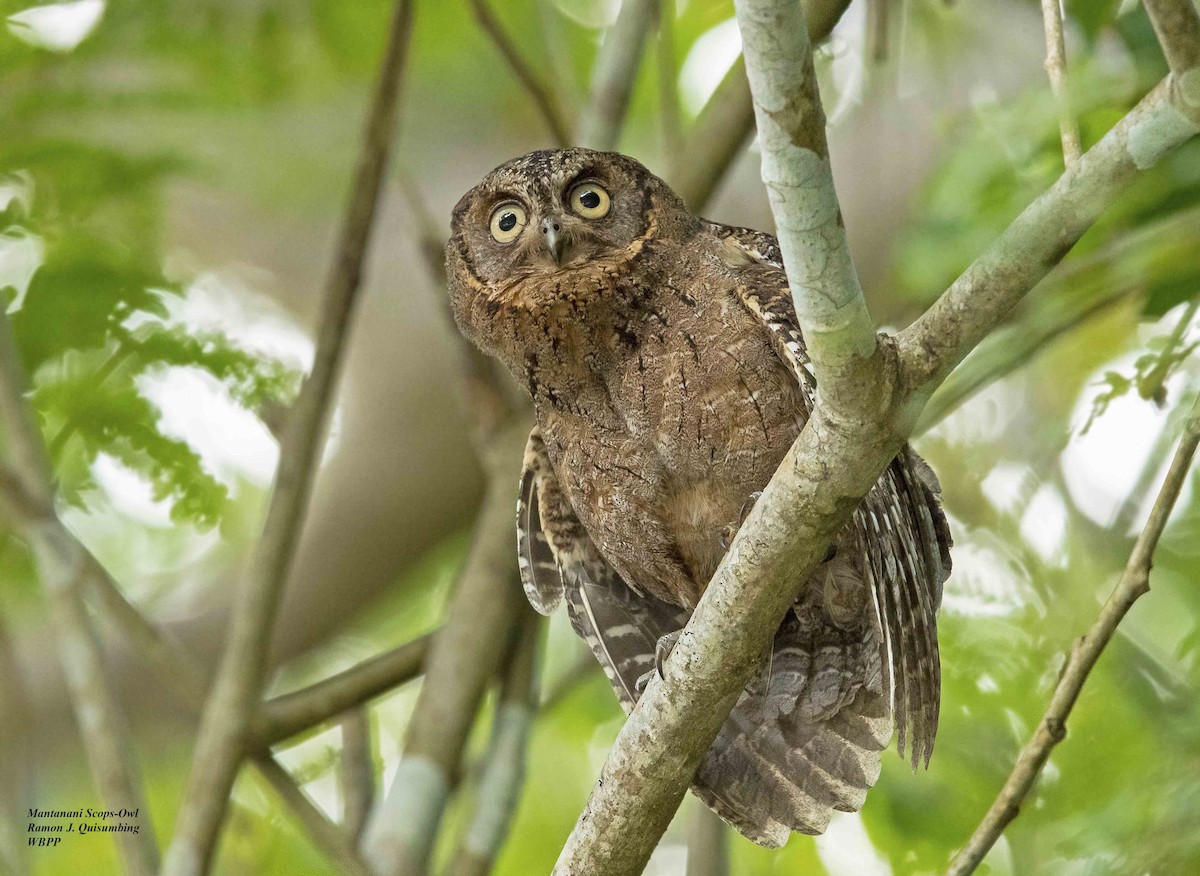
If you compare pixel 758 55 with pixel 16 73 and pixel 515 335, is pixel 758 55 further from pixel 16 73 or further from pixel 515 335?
pixel 16 73

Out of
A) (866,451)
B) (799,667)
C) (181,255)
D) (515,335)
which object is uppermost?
(181,255)

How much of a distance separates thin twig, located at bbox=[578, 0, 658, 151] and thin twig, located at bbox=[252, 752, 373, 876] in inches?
82.2

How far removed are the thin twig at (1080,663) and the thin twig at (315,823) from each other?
64.2 inches

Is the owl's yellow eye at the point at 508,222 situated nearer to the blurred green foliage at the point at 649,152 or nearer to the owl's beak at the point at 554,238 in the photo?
the owl's beak at the point at 554,238

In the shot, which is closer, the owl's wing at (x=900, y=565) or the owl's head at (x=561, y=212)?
the owl's wing at (x=900, y=565)

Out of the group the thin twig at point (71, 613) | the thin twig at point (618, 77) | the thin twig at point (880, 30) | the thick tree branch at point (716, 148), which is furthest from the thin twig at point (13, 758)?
the thin twig at point (880, 30)

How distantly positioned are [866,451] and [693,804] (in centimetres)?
222

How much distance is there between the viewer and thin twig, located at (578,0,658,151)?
397cm

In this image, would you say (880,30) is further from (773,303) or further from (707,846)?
(707,846)

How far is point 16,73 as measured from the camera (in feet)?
13.1

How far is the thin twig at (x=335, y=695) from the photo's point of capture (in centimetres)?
357

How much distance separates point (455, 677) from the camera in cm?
377

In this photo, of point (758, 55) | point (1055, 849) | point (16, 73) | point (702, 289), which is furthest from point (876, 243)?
point (16, 73)

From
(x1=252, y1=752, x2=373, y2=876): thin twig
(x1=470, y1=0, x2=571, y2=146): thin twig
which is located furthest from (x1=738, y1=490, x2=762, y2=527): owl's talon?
(x1=470, y1=0, x2=571, y2=146): thin twig
